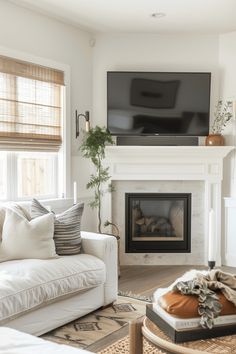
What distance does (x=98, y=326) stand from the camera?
122 inches

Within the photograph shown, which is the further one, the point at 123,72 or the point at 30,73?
the point at 123,72

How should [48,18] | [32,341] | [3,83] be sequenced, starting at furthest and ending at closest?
1. [48,18]
2. [3,83]
3. [32,341]

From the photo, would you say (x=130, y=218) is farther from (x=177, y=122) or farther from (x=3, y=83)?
(x=3, y=83)

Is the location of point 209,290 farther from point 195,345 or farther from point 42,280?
point 42,280

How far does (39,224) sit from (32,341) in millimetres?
1669

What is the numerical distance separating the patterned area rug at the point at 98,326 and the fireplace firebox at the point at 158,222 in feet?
4.56

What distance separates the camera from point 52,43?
441 centimetres

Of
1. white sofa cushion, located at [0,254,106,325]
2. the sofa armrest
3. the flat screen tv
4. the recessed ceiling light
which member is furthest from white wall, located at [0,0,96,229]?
white sofa cushion, located at [0,254,106,325]

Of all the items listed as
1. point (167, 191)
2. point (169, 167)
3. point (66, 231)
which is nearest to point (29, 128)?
point (66, 231)

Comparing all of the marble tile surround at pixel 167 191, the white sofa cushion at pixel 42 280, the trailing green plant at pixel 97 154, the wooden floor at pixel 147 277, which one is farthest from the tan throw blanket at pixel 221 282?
the marble tile surround at pixel 167 191

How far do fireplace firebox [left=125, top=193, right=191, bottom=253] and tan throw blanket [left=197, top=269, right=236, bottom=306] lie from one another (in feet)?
10.1

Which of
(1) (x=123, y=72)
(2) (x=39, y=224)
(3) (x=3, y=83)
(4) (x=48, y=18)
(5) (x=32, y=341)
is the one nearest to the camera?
(5) (x=32, y=341)

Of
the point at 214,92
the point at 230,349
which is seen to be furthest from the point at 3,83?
the point at 230,349

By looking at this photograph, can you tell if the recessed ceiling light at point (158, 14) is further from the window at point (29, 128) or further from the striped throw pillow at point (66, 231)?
the striped throw pillow at point (66, 231)
